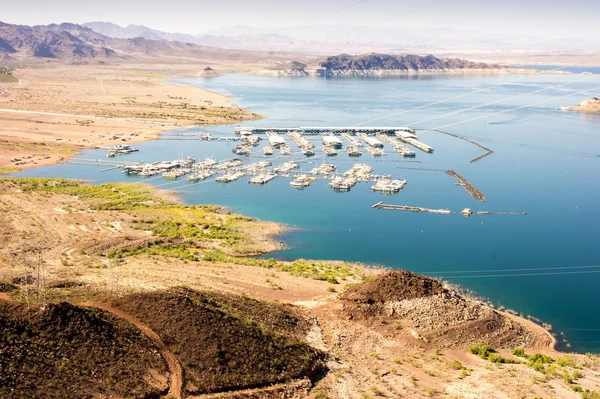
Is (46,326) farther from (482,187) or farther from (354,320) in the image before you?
(482,187)

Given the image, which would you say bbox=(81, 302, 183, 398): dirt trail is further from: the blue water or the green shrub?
the blue water

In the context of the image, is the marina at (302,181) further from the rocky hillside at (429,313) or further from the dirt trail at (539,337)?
the dirt trail at (539,337)

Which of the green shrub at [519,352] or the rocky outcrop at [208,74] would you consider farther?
the rocky outcrop at [208,74]

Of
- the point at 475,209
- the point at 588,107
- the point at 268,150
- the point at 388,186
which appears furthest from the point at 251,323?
the point at 588,107

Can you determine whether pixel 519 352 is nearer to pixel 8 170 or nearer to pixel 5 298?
pixel 5 298

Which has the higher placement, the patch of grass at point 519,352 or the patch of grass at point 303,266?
the patch of grass at point 303,266

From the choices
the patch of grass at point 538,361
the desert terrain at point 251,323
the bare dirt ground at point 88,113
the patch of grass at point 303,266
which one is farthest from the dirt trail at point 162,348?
the bare dirt ground at point 88,113

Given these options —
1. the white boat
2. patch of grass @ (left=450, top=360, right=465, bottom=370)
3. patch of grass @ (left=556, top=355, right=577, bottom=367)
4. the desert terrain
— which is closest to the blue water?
patch of grass @ (left=556, top=355, right=577, bottom=367)

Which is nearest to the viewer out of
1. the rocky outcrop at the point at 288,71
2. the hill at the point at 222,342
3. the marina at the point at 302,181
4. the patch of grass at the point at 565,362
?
the hill at the point at 222,342
